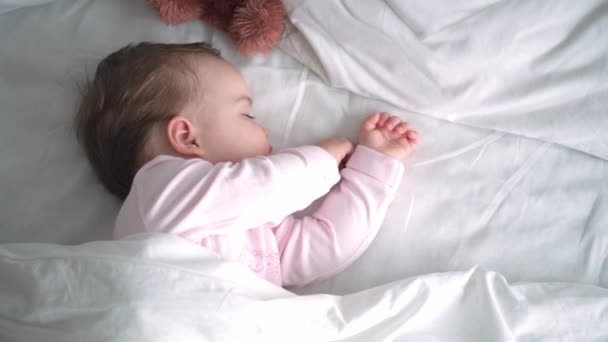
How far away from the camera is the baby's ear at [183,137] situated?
91 centimetres

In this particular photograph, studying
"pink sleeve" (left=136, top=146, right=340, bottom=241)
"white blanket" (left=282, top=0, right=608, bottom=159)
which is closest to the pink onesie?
"pink sleeve" (left=136, top=146, right=340, bottom=241)

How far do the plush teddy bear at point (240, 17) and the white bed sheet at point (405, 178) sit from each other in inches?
1.3

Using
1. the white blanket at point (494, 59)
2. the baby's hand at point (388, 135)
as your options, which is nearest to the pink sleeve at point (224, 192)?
the baby's hand at point (388, 135)

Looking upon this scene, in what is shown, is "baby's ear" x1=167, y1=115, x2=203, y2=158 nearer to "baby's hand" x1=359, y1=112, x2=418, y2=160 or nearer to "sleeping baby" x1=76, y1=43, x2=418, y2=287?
"sleeping baby" x1=76, y1=43, x2=418, y2=287

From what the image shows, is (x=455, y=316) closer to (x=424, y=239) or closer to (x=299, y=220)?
(x=424, y=239)

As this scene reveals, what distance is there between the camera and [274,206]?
856mm

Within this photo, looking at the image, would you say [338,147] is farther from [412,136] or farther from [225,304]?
[225,304]

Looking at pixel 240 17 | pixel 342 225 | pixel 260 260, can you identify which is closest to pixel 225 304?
pixel 260 260

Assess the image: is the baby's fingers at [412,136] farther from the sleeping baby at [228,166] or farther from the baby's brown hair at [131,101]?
the baby's brown hair at [131,101]

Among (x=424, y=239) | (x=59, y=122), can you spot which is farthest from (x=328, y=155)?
(x=59, y=122)

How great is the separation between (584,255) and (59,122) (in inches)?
39.2

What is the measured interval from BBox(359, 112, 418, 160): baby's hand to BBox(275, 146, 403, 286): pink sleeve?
0.02 meters

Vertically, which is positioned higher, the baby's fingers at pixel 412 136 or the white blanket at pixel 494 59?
the white blanket at pixel 494 59

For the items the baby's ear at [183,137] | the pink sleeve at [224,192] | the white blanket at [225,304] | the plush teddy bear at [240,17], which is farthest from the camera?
the plush teddy bear at [240,17]
